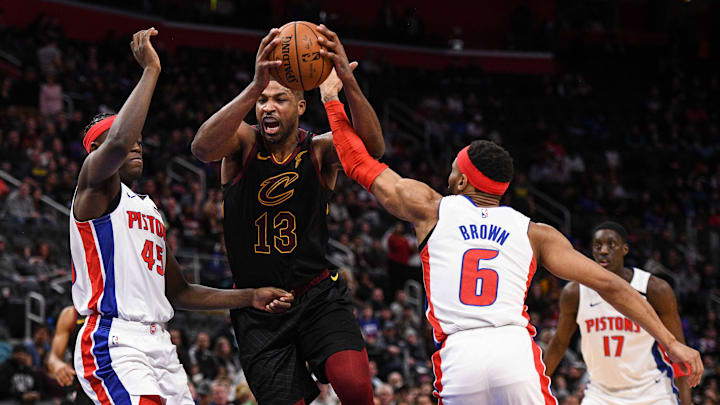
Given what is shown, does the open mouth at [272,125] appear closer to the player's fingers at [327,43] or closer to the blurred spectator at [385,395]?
the player's fingers at [327,43]

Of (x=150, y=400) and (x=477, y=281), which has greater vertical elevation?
(x=477, y=281)

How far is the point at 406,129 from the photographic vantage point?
76.3 feet

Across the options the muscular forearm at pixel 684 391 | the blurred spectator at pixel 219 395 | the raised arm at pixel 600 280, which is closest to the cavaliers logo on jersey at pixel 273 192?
the raised arm at pixel 600 280

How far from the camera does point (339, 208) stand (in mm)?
16484

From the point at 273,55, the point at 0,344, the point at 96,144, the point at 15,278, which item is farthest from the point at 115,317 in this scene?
the point at 15,278

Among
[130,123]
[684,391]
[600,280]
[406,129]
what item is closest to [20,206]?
[130,123]

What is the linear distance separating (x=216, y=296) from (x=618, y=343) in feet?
11.1

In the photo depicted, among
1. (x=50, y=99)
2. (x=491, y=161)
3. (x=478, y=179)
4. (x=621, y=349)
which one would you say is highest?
(x=50, y=99)

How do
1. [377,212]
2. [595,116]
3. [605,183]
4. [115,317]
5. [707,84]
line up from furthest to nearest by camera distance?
[707,84] < [595,116] < [605,183] < [377,212] < [115,317]

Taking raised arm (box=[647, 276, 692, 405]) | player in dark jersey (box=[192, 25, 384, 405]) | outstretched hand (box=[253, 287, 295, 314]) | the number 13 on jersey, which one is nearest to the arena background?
player in dark jersey (box=[192, 25, 384, 405])

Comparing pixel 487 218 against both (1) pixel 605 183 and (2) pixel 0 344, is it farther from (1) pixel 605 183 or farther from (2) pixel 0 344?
(1) pixel 605 183

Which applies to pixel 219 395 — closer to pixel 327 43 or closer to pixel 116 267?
pixel 116 267

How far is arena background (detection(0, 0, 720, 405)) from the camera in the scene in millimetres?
12703

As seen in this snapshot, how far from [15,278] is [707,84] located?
2263cm
